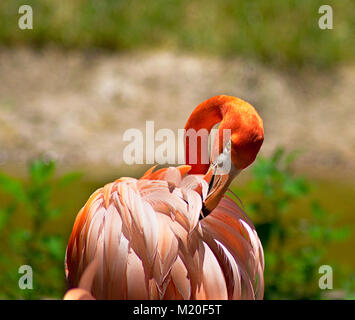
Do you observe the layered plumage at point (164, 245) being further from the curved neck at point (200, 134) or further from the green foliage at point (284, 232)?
the green foliage at point (284, 232)

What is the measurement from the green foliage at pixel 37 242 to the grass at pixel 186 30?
134 inches

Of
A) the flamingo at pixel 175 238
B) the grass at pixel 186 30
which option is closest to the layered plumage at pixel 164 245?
the flamingo at pixel 175 238

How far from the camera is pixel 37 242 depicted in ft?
5.28

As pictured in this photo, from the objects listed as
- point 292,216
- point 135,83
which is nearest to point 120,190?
point 292,216

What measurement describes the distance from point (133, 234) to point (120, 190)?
106 mm

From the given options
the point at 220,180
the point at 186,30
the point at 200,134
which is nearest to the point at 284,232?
the point at 200,134

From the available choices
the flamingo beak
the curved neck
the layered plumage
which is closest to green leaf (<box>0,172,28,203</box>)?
the layered plumage

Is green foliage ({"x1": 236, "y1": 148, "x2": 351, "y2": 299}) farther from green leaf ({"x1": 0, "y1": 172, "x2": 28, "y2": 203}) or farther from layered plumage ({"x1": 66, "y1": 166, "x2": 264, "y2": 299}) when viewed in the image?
green leaf ({"x1": 0, "y1": 172, "x2": 28, "y2": 203})

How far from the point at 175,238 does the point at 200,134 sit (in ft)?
0.97

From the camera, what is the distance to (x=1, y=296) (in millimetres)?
1638

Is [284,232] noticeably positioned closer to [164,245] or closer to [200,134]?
[200,134]

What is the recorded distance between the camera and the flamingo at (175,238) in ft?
3.26

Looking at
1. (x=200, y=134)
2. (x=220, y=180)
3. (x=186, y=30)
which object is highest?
(x=186, y=30)

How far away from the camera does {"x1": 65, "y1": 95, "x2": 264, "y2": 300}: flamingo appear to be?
992mm
